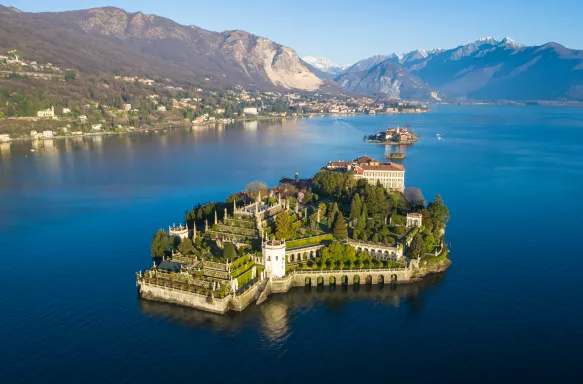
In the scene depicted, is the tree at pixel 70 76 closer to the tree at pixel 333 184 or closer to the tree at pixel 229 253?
the tree at pixel 333 184

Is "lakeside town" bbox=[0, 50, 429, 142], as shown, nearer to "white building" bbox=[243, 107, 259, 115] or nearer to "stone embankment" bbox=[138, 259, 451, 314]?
"white building" bbox=[243, 107, 259, 115]

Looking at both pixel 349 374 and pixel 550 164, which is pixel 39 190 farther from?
pixel 550 164

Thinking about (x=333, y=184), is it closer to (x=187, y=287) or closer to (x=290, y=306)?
(x=290, y=306)

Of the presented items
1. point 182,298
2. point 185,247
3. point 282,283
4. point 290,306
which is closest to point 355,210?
point 282,283

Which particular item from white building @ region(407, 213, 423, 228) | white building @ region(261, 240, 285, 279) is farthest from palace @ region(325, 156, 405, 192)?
white building @ region(261, 240, 285, 279)

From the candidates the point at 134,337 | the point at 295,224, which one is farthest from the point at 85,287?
the point at 295,224

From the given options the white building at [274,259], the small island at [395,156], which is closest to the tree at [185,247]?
the white building at [274,259]
